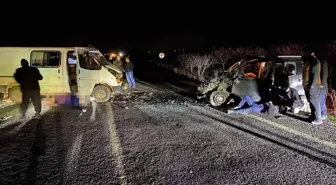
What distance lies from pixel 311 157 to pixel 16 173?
490 cm

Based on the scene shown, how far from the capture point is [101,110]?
28.3 feet

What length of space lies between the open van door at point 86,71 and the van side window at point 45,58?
676mm

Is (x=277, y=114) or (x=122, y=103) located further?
(x=122, y=103)

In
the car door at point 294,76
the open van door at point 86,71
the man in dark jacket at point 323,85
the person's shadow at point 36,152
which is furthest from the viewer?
the open van door at point 86,71

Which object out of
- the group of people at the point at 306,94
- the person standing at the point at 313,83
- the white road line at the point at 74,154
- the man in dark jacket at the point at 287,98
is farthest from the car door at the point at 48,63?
the person standing at the point at 313,83

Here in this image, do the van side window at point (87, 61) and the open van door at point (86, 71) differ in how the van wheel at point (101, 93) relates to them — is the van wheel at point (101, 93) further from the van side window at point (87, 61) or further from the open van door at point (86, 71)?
the van side window at point (87, 61)

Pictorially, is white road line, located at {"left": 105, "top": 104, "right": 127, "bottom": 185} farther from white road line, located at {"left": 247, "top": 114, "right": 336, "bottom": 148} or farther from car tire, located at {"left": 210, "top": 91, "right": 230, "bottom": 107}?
white road line, located at {"left": 247, "top": 114, "right": 336, "bottom": 148}

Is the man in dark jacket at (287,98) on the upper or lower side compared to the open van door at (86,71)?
lower

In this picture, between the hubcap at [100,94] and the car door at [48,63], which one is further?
the hubcap at [100,94]

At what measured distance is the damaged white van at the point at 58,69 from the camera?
9.09 meters

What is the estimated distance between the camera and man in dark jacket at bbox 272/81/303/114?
754 centimetres

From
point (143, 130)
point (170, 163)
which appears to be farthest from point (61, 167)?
point (143, 130)

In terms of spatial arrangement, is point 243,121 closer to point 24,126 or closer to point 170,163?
point 170,163

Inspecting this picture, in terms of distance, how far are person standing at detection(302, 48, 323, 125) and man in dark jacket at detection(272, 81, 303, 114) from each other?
0.59 m
